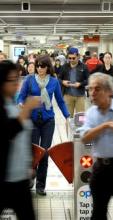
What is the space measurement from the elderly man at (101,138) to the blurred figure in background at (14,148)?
59 cm

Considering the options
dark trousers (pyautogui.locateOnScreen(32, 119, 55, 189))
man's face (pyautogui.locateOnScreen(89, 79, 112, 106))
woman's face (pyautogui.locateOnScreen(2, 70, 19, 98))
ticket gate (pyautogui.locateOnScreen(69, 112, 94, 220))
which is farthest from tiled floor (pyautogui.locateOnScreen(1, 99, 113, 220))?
woman's face (pyautogui.locateOnScreen(2, 70, 19, 98))

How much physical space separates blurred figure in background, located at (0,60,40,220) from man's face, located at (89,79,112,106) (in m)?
0.59

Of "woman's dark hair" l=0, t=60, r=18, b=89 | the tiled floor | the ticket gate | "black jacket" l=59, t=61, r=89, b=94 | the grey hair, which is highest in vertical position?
"woman's dark hair" l=0, t=60, r=18, b=89

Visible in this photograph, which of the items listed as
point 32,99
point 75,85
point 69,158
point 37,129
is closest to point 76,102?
point 75,85

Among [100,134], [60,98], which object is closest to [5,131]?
[100,134]

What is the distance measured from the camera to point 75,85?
Result: 8.60 m

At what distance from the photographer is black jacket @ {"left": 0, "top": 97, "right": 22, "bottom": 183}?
133 inches

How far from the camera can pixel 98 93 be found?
3.95m

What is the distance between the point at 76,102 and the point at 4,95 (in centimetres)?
548

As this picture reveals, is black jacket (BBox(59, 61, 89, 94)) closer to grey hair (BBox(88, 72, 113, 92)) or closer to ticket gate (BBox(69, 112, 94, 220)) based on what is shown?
ticket gate (BBox(69, 112, 94, 220))

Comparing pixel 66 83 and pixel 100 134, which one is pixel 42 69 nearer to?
pixel 100 134

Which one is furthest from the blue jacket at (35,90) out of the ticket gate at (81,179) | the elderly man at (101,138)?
the elderly man at (101,138)

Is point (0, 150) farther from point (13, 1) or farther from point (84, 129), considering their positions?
point (13, 1)

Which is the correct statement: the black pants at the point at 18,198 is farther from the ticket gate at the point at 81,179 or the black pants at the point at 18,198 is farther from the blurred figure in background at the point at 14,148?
the ticket gate at the point at 81,179
